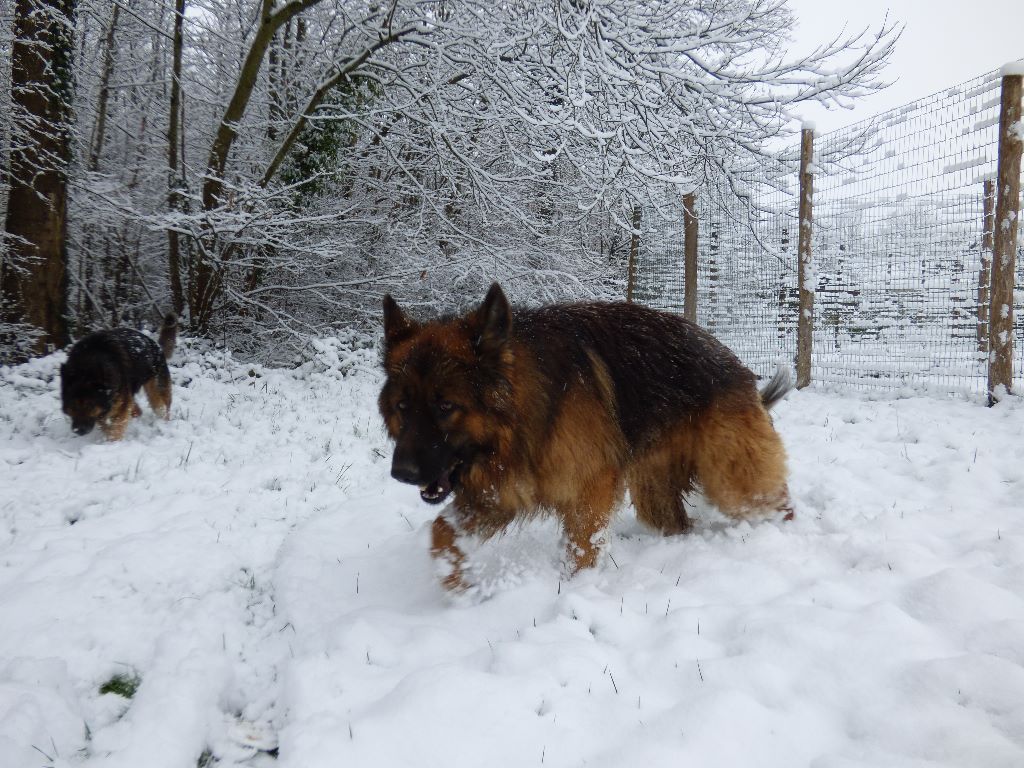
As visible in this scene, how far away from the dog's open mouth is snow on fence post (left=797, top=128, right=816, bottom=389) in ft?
24.9

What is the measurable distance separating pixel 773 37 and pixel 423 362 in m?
13.2

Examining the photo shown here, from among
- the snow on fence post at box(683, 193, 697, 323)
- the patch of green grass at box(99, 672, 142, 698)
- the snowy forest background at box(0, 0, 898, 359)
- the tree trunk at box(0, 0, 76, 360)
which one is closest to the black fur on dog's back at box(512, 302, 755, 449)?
the patch of green grass at box(99, 672, 142, 698)

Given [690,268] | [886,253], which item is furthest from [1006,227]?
[690,268]

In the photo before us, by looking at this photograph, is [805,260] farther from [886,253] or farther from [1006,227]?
[1006,227]

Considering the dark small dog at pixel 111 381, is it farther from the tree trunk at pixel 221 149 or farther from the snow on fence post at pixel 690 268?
the snow on fence post at pixel 690 268

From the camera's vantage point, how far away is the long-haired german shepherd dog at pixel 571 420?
289 centimetres

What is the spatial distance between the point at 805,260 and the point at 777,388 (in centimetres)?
593

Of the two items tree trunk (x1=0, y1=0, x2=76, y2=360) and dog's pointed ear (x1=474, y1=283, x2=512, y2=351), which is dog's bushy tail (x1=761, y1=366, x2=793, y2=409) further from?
tree trunk (x1=0, y1=0, x2=76, y2=360)

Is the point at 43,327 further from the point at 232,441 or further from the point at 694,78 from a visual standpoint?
the point at 694,78

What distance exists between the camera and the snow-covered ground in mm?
1820

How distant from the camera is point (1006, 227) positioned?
6.41 metres

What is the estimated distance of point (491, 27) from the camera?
709 cm

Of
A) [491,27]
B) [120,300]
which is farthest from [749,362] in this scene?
[120,300]

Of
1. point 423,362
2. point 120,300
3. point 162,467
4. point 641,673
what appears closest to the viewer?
point 641,673
